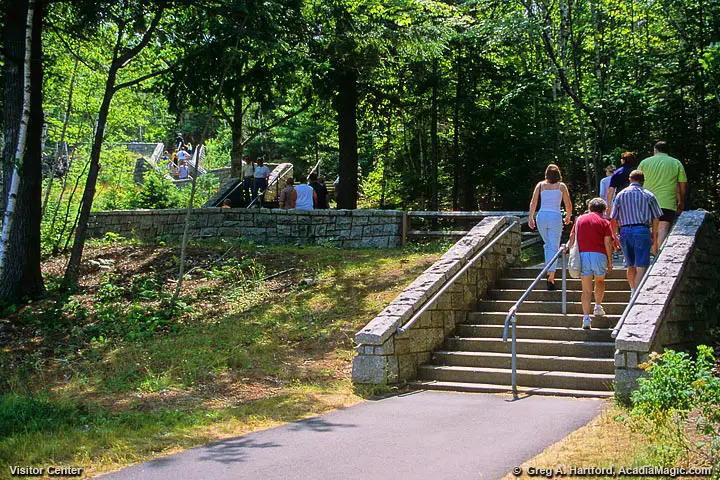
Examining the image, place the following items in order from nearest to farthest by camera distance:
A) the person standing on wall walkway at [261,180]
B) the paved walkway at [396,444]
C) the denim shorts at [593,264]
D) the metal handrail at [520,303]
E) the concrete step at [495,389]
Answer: the paved walkway at [396,444] < the concrete step at [495,389] < the metal handrail at [520,303] < the denim shorts at [593,264] < the person standing on wall walkway at [261,180]

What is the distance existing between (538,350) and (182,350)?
5.15 m

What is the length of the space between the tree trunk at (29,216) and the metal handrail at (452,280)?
853 cm

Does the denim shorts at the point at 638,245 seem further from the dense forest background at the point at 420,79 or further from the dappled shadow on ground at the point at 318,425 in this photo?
the dappled shadow on ground at the point at 318,425

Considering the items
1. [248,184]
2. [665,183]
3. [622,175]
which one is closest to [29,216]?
[248,184]

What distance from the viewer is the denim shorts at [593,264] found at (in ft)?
32.6

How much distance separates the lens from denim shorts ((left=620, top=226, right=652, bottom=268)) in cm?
1022

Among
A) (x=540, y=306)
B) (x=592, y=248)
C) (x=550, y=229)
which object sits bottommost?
(x=540, y=306)

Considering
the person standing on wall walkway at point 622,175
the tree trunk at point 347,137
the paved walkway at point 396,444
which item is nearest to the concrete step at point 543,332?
the paved walkway at point 396,444

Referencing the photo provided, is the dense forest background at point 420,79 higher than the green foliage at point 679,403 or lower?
higher

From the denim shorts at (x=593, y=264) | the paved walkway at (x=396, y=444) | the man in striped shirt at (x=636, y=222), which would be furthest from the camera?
the man in striped shirt at (x=636, y=222)

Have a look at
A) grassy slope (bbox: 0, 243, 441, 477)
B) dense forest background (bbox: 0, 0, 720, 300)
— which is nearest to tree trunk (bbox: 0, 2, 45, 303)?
dense forest background (bbox: 0, 0, 720, 300)

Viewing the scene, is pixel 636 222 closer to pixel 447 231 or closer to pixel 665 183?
pixel 665 183

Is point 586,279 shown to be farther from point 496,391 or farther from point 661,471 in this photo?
point 661,471

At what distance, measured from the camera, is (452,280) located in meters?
10.8
